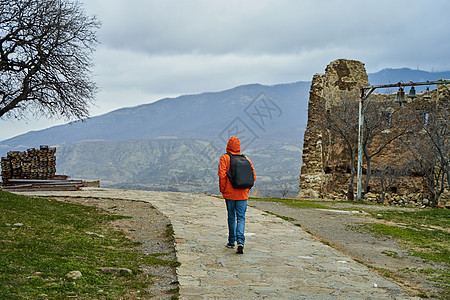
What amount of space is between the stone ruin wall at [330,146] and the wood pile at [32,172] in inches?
512

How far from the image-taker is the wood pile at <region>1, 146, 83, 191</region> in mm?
18922

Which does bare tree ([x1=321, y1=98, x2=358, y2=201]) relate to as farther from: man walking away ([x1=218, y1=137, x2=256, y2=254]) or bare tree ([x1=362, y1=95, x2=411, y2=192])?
man walking away ([x1=218, y1=137, x2=256, y2=254])

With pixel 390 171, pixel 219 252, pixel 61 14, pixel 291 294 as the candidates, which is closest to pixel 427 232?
pixel 219 252

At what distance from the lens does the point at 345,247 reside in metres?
9.05

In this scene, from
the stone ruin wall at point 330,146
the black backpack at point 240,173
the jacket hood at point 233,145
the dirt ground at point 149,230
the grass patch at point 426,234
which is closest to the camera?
the dirt ground at point 149,230

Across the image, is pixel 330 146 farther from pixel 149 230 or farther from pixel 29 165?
pixel 149 230

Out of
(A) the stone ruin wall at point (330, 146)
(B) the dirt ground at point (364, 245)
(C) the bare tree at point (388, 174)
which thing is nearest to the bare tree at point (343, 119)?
(A) the stone ruin wall at point (330, 146)

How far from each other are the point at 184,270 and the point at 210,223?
447cm

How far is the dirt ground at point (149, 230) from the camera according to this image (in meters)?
5.71

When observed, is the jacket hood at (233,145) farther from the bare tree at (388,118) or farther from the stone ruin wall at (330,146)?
the stone ruin wall at (330,146)

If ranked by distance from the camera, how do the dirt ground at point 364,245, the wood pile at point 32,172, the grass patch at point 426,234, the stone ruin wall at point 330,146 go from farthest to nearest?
the stone ruin wall at point 330,146, the wood pile at point 32,172, the grass patch at point 426,234, the dirt ground at point 364,245

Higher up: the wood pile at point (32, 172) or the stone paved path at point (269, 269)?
the wood pile at point (32, 172)

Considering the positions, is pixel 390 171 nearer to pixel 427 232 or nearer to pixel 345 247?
pixel 427 232

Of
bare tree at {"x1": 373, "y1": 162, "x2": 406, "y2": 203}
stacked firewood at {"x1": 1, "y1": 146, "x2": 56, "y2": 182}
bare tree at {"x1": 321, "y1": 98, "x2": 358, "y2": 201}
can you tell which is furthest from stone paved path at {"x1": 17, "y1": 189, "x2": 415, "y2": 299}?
bare tree at {"x1": 373, "y1": 162, "x2": 406, "y2": 203}
